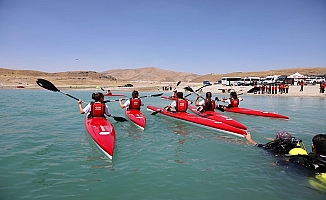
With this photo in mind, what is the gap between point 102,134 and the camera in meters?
6.21

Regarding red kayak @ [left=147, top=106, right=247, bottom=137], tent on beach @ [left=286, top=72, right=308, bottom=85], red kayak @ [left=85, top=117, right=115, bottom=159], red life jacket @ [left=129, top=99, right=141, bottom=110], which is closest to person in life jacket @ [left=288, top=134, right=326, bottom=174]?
red kayak @ [left=147, top=106, right=247, bottom=137]

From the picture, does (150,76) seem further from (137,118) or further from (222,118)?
(222,118)

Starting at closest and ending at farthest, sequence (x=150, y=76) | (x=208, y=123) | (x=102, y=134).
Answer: (x=102, y=134)
(x=208, y=123)
(x=150, y=76)

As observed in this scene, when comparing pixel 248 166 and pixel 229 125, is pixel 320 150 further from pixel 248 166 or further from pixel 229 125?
pixel 229 125

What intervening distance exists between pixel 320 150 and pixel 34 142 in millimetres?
7222

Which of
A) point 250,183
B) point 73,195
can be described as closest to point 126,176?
point 73,195

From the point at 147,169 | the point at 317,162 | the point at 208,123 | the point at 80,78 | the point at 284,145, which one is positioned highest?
the point at 80,78

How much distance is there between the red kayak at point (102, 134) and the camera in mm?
5496

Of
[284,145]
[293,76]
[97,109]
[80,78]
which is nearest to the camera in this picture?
[284,145]

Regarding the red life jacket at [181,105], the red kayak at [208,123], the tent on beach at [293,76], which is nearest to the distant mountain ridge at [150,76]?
the tent on beach at [293,76]

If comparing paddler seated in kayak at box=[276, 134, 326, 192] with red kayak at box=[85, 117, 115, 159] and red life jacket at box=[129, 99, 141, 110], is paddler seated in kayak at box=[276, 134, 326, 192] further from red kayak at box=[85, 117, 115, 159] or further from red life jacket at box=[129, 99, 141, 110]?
red life jacket at box=[129, 99, 141, 110]

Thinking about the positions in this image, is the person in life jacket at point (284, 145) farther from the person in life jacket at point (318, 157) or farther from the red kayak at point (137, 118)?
the red kayak at point (137, 118)

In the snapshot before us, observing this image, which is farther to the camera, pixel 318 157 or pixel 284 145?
pixel 284 145

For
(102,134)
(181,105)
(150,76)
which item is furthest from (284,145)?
(150,76)
